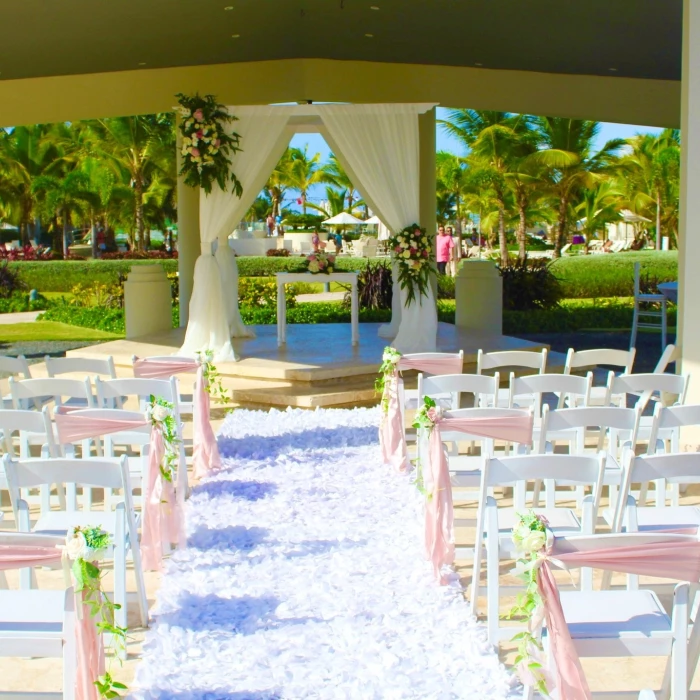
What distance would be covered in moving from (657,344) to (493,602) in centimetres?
1028

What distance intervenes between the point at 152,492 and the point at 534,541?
2.27 m

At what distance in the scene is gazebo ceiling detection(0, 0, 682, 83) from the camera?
830 centimetres

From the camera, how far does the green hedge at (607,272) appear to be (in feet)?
65.7

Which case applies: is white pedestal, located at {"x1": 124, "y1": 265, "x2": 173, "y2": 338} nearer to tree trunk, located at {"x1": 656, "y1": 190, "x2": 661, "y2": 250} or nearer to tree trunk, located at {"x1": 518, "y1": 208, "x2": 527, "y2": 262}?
tree trunk, located at {"x1": 518, "y1": 208, "x2": 527, "y2": 262}

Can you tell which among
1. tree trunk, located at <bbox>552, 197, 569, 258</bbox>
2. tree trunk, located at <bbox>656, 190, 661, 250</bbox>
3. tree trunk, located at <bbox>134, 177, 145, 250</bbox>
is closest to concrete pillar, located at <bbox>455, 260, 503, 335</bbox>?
tree trunk, located at <bbox>552, 197, 569, 258</bbox>

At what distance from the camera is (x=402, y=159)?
9.57 m

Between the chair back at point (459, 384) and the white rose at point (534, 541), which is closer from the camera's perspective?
the white rose at point (534, 541)

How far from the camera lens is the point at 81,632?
2.69 m

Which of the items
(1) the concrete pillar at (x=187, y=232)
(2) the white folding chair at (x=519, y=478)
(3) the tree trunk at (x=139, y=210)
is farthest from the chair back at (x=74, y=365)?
(3) the tree trunk at (x=139, y=210)

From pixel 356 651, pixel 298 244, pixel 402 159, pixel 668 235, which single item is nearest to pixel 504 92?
pixel 402 159

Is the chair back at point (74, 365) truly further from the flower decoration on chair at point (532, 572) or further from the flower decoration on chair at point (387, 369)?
the flower decoration on chair at point (532, 572)

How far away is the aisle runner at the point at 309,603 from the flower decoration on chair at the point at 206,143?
13.3ft

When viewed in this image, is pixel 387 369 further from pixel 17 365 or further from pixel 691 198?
pixel 17 365

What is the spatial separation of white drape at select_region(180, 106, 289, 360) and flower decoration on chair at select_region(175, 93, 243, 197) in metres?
0.11
